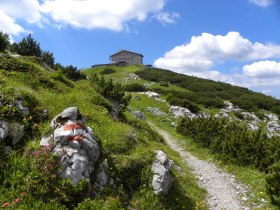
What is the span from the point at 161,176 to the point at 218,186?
5809 millimetres

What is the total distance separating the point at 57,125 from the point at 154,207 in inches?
176

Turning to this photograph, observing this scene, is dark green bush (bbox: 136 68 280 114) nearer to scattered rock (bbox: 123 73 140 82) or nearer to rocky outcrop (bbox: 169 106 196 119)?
scattered rock (bbox: 123 73 140 82)

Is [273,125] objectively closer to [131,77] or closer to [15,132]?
[131,77]

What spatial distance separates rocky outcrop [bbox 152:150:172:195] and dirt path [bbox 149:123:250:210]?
9.25 ft

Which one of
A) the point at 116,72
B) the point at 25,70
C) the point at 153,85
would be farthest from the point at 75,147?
the point at 116,72

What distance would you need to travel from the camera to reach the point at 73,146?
10469 mm

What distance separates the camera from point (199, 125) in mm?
27016

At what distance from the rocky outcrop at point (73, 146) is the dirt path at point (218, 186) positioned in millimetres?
6085

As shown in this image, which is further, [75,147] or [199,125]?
[199,125]

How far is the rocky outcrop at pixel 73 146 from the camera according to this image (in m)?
9.89

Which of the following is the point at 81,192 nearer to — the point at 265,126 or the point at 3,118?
the point at 3,118

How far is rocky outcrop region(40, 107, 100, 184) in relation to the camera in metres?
9.89

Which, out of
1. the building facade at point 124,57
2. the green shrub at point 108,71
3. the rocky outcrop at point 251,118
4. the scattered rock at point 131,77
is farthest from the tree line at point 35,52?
the building facade at point 124,57

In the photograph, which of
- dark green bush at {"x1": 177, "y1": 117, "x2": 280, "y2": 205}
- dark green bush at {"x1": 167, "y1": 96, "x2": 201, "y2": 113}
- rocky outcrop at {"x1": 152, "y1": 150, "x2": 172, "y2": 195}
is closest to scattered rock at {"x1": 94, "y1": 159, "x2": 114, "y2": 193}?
rocky outcrop at {"x1": 152, "y1": 150, "x2": 172, "y2": 195}
